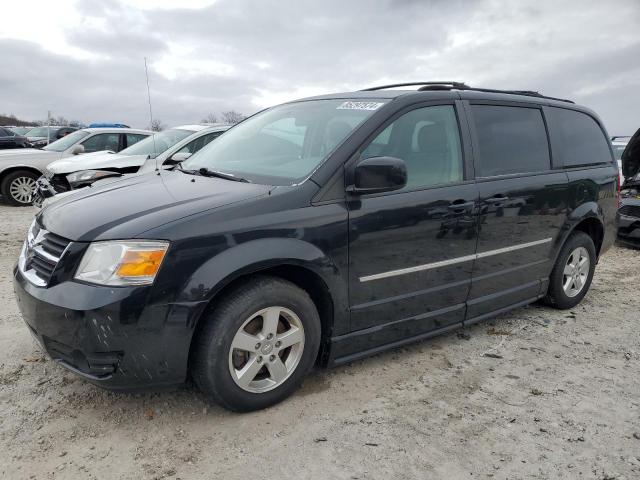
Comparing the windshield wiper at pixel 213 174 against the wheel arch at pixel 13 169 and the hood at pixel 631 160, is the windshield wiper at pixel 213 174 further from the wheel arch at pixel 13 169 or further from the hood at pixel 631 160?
the wheel arch at pixel 13 169

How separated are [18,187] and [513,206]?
30.3 ft

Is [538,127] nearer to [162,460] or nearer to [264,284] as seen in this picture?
[264,284]

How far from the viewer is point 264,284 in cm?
257

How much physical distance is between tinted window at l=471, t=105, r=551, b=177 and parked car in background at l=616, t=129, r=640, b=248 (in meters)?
3.91

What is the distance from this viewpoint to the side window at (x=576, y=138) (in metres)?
4.18

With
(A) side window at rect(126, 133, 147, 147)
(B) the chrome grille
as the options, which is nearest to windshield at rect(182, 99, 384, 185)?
A: (B) the chrome grille

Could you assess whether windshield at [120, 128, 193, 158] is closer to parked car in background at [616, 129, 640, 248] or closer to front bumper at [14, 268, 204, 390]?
front bumper at [14, 268, 204, 390]

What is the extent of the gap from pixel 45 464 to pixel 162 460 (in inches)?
20.7

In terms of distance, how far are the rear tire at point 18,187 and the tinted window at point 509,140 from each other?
881cm

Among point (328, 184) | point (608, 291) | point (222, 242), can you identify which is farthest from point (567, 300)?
point (222, 242)

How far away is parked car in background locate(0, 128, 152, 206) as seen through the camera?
30.4ft

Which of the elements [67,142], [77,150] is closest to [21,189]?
[67,142]

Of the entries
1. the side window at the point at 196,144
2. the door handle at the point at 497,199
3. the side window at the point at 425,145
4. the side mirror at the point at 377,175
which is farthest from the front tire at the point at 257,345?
the side window at the point at 196,144

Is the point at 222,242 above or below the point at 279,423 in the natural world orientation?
above
